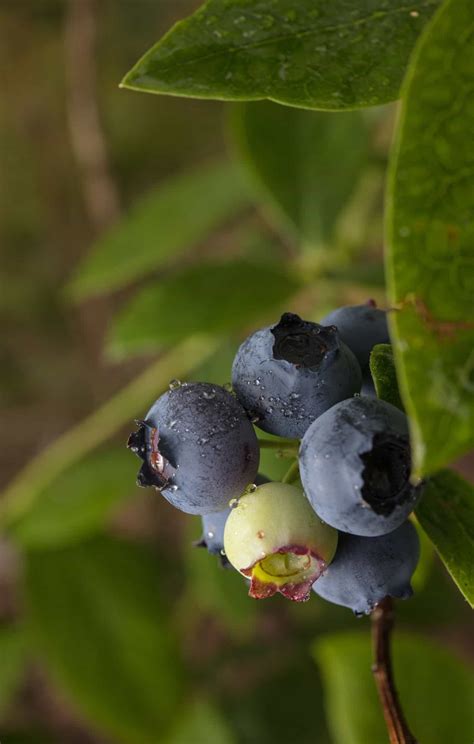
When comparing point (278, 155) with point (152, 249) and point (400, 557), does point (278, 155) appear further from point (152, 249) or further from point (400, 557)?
point (400, 557)

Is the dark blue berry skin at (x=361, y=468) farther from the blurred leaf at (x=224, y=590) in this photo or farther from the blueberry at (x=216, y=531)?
the blurred leaf at (x=224, y=590)

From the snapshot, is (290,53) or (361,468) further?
(290,53)

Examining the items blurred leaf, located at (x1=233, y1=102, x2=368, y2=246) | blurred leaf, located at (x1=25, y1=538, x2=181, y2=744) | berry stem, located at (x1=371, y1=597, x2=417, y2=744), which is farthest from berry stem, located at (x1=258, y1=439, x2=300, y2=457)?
blurred leaf, located at (x1=25, y1=538, x2=181, y2=744)

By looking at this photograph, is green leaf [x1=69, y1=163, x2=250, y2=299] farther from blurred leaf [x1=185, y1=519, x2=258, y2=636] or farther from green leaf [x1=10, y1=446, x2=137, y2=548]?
blurred leaf [x1=185, y1=519, x2=258, y2=636]

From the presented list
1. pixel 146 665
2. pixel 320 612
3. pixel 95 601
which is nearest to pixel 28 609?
pixel 95 601

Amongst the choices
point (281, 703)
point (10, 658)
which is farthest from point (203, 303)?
point (281, 703)

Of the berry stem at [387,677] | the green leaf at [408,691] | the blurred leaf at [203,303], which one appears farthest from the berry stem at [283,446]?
the green leaf at [408,691]

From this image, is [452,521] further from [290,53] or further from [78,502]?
[78,502]

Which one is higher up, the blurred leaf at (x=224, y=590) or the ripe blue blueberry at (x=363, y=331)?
the ripe blue blueberry at (x=363, y=331)
